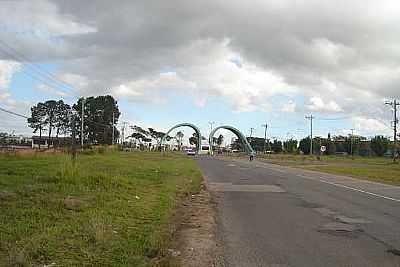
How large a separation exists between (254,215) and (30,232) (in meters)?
6.95

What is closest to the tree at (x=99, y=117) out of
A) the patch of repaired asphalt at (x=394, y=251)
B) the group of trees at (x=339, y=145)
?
the group of trees at (x=339, y=145)

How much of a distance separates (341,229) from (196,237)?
3.68m

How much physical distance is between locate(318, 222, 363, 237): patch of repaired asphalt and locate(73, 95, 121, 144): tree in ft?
359

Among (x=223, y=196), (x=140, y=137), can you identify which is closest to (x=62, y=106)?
(x=140, y=137)

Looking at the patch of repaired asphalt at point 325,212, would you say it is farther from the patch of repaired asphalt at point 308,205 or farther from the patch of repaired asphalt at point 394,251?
the patch of repaired asphalt at point 394,251

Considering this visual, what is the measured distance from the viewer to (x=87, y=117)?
121 meters

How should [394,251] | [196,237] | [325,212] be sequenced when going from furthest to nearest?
[325,212], [196,237], [394,251]

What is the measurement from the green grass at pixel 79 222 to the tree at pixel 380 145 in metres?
145

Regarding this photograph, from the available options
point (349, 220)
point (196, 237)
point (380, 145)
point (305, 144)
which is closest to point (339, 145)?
point (305, 144)

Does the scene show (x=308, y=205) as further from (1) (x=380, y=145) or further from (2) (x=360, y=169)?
(1) (x=380, y=145)

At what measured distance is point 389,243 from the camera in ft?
33.9

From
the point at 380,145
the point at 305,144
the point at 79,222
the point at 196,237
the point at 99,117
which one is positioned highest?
the point at 99,117

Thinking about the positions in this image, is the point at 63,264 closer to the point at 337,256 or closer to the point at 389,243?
the point at 337,256

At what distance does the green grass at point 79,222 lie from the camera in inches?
319
